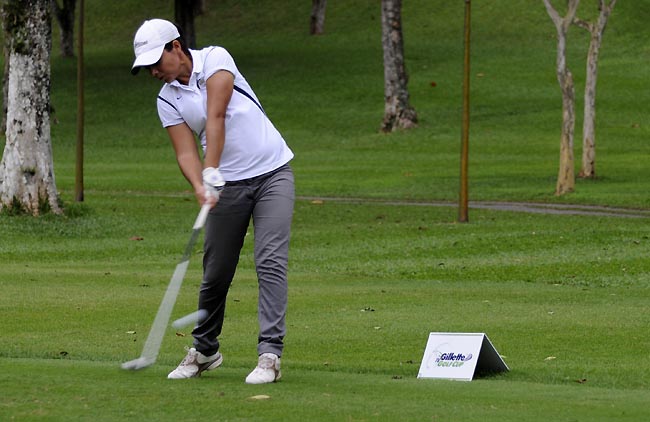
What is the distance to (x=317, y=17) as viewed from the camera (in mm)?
69812

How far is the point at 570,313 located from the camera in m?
13.3

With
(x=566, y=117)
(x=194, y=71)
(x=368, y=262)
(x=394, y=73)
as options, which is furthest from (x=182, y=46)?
(x=394, y=73)

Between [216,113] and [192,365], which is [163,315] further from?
[216,113]

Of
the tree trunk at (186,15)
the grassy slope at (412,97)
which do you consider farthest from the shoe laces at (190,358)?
the tree trunk at (186,15)

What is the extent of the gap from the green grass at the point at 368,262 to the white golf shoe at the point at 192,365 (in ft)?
0.27

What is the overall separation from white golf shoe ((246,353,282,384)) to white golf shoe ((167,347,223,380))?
0.47 metres

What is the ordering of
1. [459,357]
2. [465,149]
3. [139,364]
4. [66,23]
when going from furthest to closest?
[66,23] < [465,149] < [459,357] < [139,364]

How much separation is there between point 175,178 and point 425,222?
1392 cm

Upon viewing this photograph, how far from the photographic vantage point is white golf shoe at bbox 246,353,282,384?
8234 millimetres

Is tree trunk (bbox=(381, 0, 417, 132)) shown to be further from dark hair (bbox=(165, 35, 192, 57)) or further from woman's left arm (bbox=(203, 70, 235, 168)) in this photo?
woman's left arm (bbox=(203, 70, 235, 168))

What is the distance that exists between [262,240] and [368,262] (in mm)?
11643

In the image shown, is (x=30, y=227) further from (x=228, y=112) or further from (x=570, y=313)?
(x=228, y=112)

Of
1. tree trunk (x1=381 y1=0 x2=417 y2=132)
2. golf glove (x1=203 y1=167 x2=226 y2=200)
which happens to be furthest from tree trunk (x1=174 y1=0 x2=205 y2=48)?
golf glove (x1=203 y1=167 x2=226 y2=200)

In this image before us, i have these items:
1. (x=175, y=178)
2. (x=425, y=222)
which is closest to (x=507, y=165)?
(x=175, y=178)
